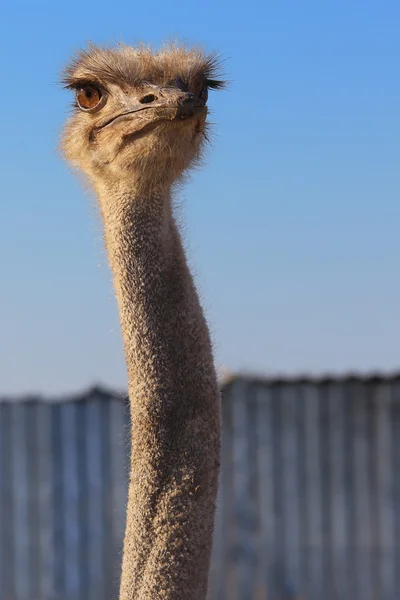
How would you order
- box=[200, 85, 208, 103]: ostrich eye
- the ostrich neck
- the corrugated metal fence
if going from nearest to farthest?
1. the ostrich neck
2. box=[200, 85, 208, 103]: ostrich eye
3. the corrugated metal fence

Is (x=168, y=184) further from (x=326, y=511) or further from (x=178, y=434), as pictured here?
(x=326, y=511)

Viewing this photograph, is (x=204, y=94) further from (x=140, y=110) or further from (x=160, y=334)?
Result: (x=160, y=334)

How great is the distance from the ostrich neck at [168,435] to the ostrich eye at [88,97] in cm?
45

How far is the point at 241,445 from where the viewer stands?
332 inches

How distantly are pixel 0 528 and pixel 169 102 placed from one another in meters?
6.61

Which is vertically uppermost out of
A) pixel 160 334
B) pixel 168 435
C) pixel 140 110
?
pixel 140 110

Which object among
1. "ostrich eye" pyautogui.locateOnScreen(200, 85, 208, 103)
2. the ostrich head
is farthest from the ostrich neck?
"ostrich eye" pyautogui.locateOnScreen(200, 85, 208, 103)

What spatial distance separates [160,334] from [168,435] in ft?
0.70

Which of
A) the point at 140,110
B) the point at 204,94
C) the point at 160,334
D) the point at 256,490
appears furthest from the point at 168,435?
the point at 256,490

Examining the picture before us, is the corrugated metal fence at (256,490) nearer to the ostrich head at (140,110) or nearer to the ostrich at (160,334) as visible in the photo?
the ostrich head at (140,110)

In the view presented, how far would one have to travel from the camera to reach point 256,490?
8391 mm

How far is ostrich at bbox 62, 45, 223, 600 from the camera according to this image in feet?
7.81

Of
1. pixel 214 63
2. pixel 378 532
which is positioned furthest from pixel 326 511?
pixel 214 63

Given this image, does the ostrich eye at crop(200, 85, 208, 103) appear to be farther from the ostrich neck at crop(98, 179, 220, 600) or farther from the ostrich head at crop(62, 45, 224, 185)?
the ostrich neck at crop(98, 179, 220, 600)
